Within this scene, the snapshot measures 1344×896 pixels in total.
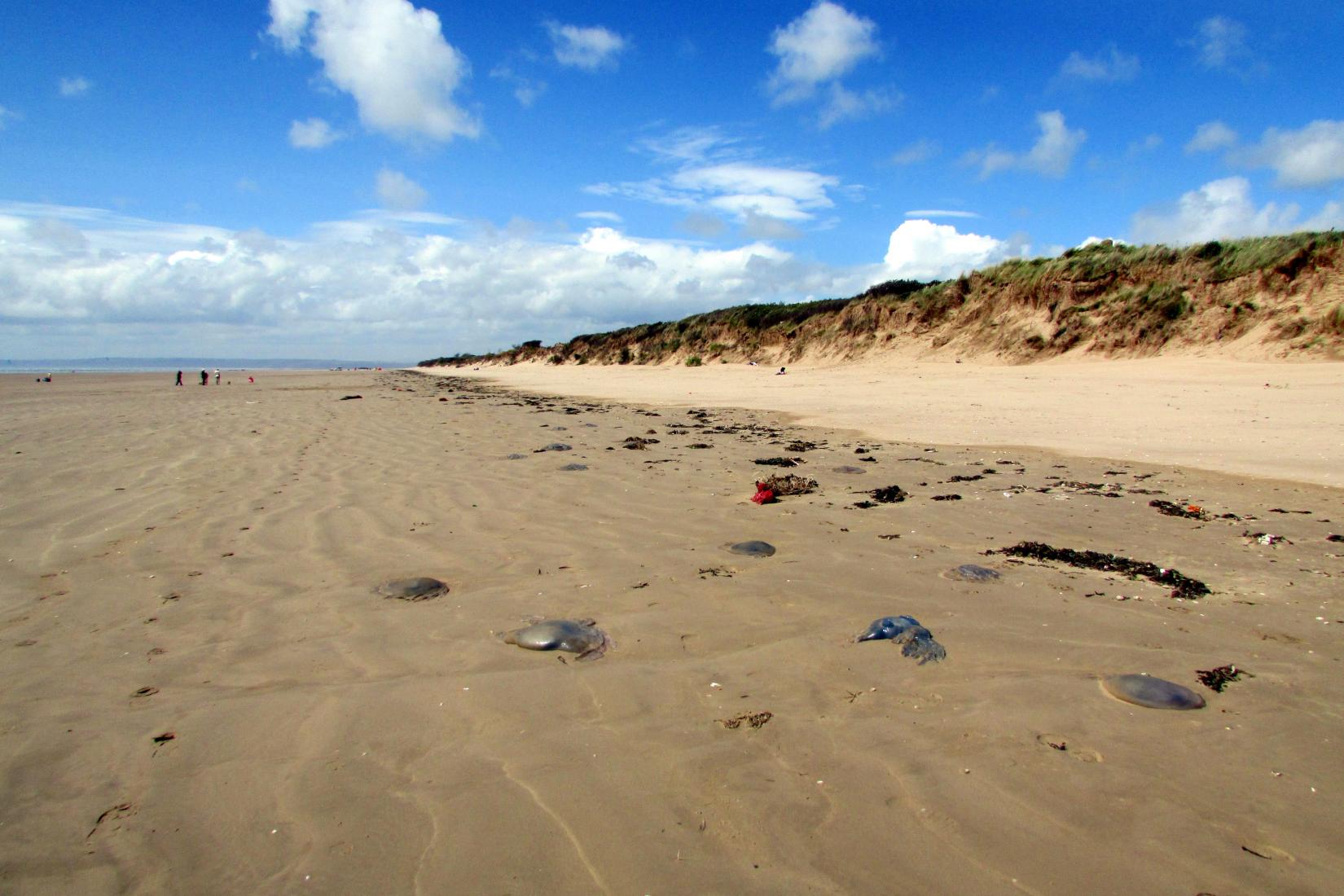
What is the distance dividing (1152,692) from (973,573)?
5.06ft

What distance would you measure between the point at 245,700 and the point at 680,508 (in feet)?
12.5

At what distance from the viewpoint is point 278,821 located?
227cm

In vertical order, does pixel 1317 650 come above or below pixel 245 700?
above

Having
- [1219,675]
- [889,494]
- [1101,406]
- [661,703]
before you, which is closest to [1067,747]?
[1219,675]

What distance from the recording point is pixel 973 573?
14.7 ft

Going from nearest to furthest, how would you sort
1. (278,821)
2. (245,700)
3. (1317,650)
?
(278,821) < (245,700) < (1317,650)

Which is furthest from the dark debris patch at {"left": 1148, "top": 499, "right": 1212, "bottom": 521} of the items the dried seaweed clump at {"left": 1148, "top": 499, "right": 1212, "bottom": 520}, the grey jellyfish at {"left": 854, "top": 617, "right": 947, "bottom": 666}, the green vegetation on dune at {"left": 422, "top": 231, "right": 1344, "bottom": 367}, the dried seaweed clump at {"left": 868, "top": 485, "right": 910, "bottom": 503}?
the green vegetation on dune at {"left": 422, "top": 231, "right": 1344, "bottom": 367}

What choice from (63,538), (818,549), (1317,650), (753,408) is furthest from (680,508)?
(753,408)

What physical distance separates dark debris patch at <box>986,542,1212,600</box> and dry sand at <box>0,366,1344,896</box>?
0.16m

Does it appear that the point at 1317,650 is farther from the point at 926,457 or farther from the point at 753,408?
the point at 753,408

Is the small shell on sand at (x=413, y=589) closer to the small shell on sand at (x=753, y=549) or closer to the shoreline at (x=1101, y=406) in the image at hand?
the small shell on sand at (x=753, y=549)

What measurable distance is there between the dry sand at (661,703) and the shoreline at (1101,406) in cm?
239

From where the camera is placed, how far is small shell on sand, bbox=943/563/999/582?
14.4 feet

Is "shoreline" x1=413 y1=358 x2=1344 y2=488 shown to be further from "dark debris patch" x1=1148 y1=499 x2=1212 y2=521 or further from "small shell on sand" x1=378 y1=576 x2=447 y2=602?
"small shell on sand" x1=378 y1=576 x2=447 y2=602
